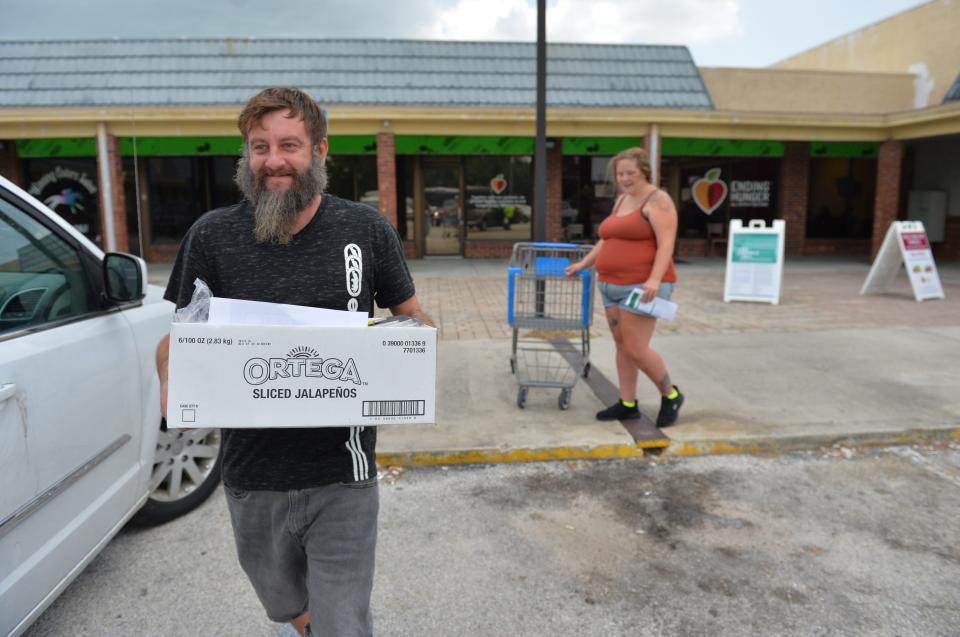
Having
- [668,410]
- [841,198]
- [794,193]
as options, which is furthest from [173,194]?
[841,198]

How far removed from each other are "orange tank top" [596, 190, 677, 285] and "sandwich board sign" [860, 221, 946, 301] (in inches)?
313

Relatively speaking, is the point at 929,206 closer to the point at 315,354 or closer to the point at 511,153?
the point at 511,153

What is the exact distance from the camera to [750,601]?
A: 305 cm

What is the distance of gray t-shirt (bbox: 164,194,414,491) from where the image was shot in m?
1.90

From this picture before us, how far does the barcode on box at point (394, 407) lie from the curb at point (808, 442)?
3.33 m

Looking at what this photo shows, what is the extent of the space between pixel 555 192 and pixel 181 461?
14854 millimetres

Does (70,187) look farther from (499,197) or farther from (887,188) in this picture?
(887,188)

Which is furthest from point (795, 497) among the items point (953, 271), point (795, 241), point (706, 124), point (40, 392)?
point (795, 241)

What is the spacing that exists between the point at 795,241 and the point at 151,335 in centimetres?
1852

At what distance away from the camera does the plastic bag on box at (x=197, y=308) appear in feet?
5.87

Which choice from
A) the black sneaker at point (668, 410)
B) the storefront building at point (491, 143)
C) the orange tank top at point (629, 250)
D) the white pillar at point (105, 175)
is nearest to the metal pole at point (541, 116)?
the orange tank top at point (629, 250)

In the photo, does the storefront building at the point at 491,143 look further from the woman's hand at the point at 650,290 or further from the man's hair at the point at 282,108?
the man's hair at the point at 282,108

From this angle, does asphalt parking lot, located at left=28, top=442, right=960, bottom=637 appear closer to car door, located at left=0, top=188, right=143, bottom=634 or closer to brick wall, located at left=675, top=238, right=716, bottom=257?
car door, located at left=0, top=188, right=143, bottom=634

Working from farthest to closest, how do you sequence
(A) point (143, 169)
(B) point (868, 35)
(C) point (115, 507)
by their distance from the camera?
(B) point (868, 35), (A) point (143, 169), (C) point (115, 507)
